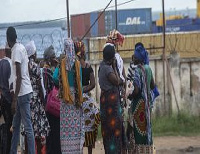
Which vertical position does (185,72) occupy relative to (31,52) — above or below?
below

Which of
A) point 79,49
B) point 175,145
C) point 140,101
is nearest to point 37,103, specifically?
point 79,49

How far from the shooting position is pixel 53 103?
22.8ft

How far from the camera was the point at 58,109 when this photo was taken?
6957 millimetres

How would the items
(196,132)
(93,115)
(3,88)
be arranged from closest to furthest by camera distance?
(3,88)
(93,115)
(196,132)

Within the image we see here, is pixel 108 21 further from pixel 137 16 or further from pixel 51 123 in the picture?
pixel 137 16

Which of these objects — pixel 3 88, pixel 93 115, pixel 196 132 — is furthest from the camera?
pixel 196 132

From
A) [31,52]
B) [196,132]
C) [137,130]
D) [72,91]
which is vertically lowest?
[196,132]

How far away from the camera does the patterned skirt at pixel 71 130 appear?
22.4 feet

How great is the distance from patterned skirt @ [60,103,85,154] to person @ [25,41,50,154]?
219 millimetres

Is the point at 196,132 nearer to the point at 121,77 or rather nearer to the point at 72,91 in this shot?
the point at 121,77

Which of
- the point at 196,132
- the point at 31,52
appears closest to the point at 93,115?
the point at 31,52

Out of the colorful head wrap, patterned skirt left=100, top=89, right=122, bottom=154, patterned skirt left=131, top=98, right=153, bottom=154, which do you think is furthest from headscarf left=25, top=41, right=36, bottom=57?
patterned skirt left=131, top=98, right=153, bottom=154

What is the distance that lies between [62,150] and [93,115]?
2.13 feet

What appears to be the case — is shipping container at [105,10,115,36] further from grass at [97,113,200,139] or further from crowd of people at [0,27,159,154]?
crowd of people at [0,27,159,154]
